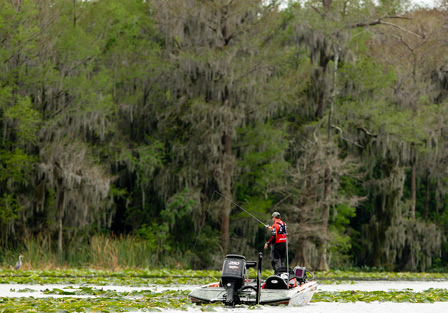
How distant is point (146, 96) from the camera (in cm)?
3841

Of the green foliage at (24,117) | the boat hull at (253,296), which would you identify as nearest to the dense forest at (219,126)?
the green foliage at (24,117)

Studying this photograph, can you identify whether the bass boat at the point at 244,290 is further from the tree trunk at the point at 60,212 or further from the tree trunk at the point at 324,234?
the tree trunk at the point at 324,234

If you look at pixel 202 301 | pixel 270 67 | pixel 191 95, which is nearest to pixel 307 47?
pixel 270 67

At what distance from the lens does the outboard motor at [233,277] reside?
14.1 meters

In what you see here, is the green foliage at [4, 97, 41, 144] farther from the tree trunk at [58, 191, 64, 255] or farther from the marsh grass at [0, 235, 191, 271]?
the marsh grass at [0, 235, 191, 271]

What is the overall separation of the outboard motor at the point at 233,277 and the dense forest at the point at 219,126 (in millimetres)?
17038

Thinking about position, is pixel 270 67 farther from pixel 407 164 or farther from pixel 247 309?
pixel 247 309

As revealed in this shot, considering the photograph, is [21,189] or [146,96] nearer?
[21,189]

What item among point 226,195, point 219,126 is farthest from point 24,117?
point 226,195

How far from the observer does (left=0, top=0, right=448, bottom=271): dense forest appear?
32719 millimetres

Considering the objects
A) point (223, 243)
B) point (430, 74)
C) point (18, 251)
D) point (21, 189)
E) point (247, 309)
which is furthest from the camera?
point (430, 74)

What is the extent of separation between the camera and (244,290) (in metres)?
14.9

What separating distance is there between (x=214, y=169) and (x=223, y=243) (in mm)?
3553

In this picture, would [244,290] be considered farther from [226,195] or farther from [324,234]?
[226,195]
